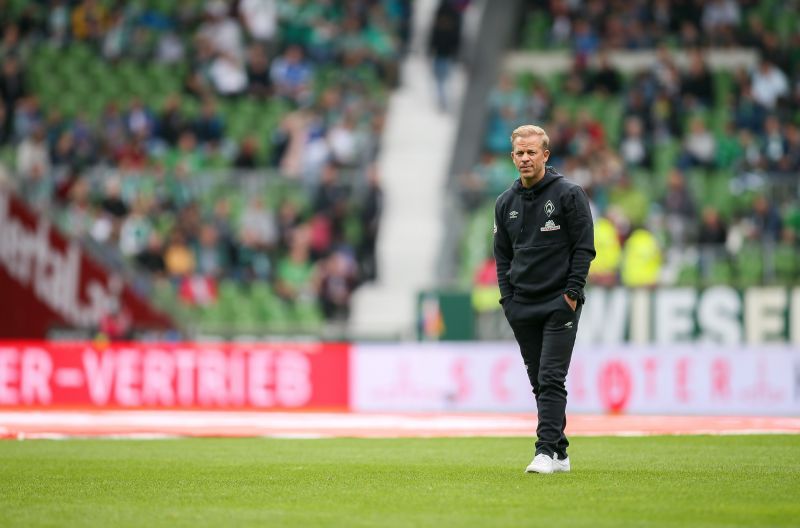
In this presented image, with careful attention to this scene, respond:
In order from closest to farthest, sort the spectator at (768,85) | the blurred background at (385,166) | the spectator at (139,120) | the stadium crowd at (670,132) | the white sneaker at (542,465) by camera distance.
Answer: the white sneaker at (542,465)
the blurred background at (385,166)
the stadium crowd at (670,132)
the spectator at (768,85)
the spectator at (139,120)

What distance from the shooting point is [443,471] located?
32.2ft

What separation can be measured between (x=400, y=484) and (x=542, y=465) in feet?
3.14

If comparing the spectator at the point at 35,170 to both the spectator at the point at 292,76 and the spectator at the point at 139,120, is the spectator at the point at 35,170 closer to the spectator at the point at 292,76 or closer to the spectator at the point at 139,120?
the spectator at the point at 139,120

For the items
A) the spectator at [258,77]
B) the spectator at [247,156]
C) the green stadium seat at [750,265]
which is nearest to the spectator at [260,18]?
the spectator at [258,77]

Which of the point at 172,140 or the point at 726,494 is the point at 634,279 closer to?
the point at 172,140

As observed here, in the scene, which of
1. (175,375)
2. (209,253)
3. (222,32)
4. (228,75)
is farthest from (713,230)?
(222,32)

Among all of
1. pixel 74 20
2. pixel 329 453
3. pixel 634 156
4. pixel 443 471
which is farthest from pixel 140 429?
pixel 74 20

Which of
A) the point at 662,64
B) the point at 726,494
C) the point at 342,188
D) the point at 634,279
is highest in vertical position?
the point at 662,64

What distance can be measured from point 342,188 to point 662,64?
20.5 feet

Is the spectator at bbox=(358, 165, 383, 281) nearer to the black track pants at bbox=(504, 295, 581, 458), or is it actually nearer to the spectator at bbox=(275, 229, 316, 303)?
the spectator at bbox=(275, 229, 316, 303)

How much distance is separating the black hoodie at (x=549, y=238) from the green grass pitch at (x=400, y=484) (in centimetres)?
121

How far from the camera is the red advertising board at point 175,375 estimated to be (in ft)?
67.9

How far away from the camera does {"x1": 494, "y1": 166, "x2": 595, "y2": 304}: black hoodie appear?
9555mm

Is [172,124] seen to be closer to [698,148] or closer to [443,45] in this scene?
[443,45]
